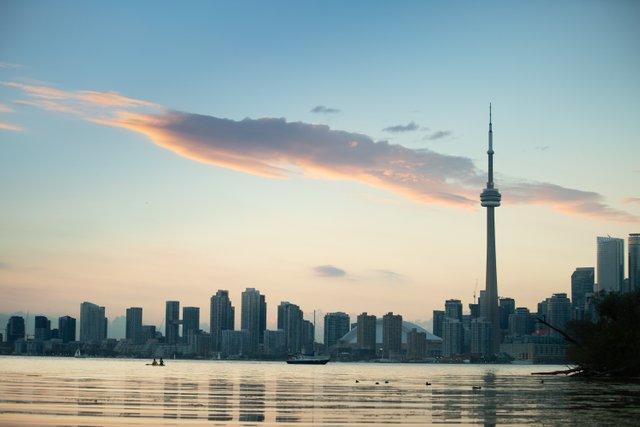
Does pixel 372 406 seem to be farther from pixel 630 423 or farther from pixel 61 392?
pixel 61 392

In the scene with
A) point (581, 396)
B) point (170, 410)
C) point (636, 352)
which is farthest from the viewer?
point (636, 352)

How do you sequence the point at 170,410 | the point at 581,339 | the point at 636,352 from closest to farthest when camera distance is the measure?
the point at 170,410, the point at 636,352, the point at 581,339

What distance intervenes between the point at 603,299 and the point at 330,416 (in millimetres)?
115215

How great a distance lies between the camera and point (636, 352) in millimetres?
139625

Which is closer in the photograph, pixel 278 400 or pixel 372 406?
pixel 372 406

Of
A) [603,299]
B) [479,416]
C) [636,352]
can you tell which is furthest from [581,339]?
[479,416]

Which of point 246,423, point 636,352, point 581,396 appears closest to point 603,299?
point 636,352

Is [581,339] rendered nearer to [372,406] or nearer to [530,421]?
[372,406]

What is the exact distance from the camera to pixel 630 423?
54812 millimetres

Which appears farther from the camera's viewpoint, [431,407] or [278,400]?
[278,400]

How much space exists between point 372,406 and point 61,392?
2864 centimetres

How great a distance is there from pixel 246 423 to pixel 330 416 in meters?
8.05

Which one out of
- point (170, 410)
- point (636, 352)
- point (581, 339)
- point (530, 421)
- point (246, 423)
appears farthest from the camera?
point (581, 339)

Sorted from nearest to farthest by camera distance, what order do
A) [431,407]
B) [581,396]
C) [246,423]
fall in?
[246,423] < [431,407] < [581,396]
